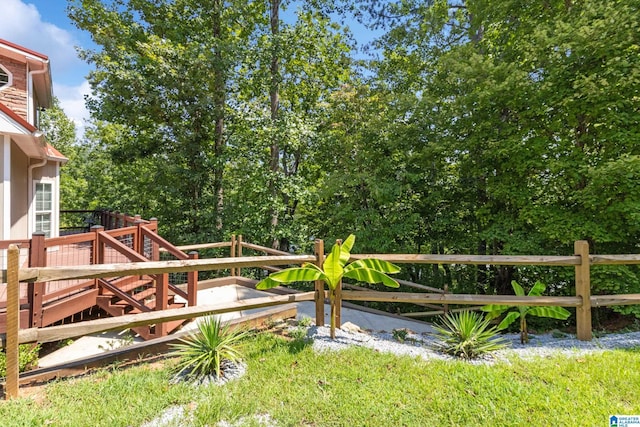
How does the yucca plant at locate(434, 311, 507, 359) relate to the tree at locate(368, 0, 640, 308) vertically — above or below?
below

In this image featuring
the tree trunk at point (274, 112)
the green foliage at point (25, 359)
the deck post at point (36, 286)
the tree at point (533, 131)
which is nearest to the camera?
the green foliage at point (25, 359)

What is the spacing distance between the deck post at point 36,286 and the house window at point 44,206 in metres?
6.28

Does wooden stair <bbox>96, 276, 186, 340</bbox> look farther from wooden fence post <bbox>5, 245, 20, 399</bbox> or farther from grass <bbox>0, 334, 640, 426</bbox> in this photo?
wooden fence post <bbox>5, 245, 20, 399</bbox>

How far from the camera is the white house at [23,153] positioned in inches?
240

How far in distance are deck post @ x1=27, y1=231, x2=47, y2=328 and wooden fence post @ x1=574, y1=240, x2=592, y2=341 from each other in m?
6.73

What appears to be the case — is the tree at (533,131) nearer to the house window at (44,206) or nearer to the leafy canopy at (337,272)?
the leafy canopy at (337,272)

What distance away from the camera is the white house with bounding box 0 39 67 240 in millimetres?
6094

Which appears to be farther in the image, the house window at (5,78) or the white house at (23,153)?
the house window at (5,78)

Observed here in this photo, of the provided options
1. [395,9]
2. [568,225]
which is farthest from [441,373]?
[395,9]

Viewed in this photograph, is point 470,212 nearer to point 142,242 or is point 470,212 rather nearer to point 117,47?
point 142,242

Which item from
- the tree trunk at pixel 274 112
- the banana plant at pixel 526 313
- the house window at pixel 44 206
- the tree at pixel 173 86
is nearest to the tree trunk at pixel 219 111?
the tree at pixel 173 86

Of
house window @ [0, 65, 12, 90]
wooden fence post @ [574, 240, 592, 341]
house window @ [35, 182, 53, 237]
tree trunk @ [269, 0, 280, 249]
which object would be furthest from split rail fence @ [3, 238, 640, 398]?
house window @ [35, 182, 53, 237]

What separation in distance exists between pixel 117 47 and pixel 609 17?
14.0m

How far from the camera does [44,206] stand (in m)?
9.15
